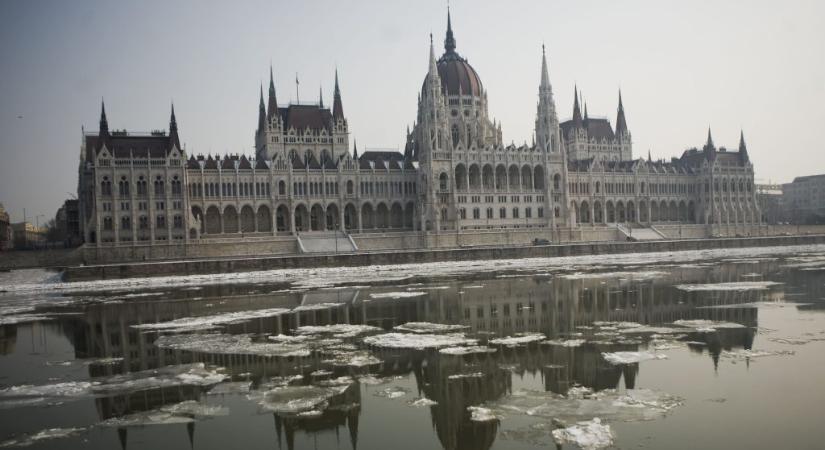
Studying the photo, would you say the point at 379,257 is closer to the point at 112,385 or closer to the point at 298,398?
the point at 112,385

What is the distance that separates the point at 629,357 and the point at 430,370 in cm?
596

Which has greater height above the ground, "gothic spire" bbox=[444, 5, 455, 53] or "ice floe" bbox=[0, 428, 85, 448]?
"gothic spire" bbox=[444, 5, 455, 53]

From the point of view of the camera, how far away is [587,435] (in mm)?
13430

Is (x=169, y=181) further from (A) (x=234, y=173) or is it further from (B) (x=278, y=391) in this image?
(B) (x=278, y=391)

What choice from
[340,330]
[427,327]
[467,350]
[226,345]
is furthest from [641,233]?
[226,345]

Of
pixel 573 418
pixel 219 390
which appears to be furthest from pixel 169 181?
pixel 573 418

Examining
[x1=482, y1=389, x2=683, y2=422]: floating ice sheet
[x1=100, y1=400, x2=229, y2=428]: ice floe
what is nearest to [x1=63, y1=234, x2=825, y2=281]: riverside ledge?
[x1=100, y1=400, x2=229, y2=428]: ice floe

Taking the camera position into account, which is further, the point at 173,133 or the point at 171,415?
the point at 173,133

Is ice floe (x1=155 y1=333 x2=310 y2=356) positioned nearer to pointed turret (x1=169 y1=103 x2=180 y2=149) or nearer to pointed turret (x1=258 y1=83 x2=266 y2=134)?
pointed turret (x1=169 y1=103 x2=180 y2=149)

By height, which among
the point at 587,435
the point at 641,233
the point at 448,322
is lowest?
the point at 587,435

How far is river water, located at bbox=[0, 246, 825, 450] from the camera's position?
14.3 metres

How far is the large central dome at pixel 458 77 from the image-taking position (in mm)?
110438

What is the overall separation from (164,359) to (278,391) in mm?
6829

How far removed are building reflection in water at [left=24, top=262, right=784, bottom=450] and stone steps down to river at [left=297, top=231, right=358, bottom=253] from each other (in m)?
28.5
